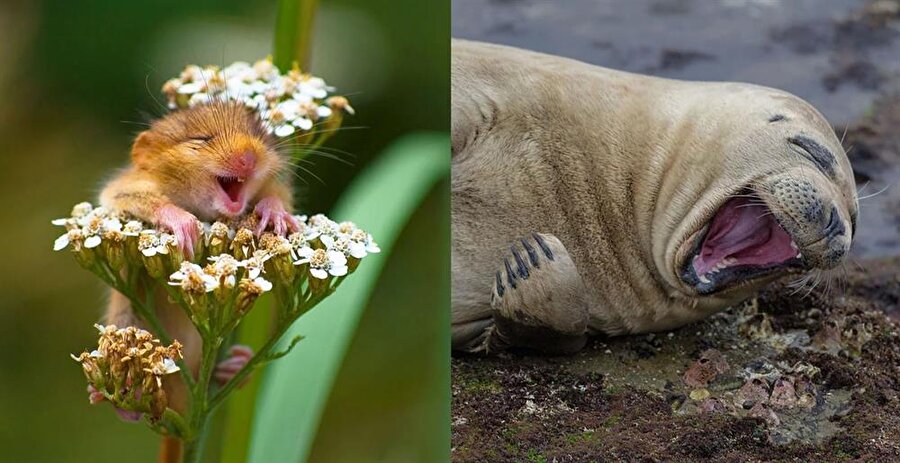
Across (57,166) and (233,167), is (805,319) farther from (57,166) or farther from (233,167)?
(57,166)

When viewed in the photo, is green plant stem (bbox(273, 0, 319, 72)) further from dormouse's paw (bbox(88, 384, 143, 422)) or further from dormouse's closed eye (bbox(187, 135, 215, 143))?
dormouse's paw (bbox(88, 384, 143, 422))

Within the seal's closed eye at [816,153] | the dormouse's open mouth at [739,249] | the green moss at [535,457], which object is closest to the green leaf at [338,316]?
the green moss at [535,457]

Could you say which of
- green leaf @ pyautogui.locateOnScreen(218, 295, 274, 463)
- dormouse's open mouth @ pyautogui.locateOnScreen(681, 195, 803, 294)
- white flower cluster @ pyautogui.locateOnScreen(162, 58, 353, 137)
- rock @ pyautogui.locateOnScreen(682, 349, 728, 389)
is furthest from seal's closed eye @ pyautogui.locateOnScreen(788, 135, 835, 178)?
green leaf @ pyautogui.locateOnScreen(218, 295, 274, 463)

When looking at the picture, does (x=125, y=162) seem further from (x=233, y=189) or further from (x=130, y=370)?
(x=130, y=370)

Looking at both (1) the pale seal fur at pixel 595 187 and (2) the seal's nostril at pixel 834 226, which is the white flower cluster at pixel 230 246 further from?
(2) the seal's nostril at pixel 834 226

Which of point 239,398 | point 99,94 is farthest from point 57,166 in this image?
point 239,398

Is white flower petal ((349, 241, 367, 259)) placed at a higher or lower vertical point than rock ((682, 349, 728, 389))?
higher

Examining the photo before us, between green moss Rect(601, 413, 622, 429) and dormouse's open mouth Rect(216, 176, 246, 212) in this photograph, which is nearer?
dormouse's open mouth Rect(216, 176, 246, 212)
